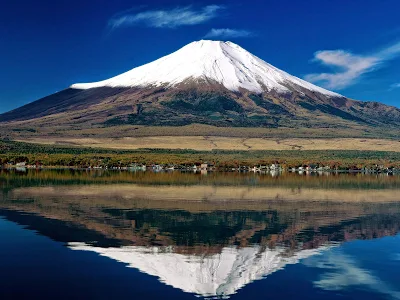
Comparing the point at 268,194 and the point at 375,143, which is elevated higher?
the point at 375,143

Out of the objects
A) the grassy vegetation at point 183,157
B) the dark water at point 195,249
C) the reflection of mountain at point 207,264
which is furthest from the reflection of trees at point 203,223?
the grassy vegetation at point 183,157

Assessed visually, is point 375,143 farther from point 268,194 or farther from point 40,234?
point 40,234

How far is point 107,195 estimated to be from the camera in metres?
37.5

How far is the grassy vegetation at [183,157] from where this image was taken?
316ft

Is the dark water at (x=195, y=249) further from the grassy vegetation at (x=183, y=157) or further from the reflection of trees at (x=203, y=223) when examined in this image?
the grassy vegetation at (x=183, y=157)

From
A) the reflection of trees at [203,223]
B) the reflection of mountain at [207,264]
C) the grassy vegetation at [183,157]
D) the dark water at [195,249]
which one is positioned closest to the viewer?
the dark water at [195,249]

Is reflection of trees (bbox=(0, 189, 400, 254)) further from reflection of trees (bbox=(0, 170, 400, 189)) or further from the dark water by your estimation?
reflection of trees (bbox=(0, 170, 400, 189))

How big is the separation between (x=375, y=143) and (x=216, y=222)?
432ft

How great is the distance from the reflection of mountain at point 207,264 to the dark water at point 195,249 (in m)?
0.03

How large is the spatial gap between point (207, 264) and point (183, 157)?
92.8m

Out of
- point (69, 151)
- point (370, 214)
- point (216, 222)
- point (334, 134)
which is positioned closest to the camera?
point (216, 222)

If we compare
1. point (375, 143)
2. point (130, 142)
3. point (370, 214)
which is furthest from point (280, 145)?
point (370, 214)

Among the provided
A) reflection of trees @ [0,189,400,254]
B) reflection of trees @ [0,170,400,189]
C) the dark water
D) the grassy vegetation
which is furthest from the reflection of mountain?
the grassy vegetation

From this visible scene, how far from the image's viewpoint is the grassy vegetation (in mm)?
96469
